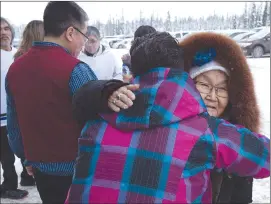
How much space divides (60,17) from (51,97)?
0.51 m

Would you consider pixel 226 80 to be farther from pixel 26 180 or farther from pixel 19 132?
pixel 26 180

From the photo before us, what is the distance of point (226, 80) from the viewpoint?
134cm

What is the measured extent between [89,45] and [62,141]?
1.95 meters

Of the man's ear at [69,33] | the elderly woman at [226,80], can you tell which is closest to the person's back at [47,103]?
the man's ear at [69,33]

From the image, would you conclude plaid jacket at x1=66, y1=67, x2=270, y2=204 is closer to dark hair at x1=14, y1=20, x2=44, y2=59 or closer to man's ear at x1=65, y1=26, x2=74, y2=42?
man's ear at x1=65, y1=26, x2=74, y2=42

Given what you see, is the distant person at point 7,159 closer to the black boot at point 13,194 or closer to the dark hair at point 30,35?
the black boot at point 13,194

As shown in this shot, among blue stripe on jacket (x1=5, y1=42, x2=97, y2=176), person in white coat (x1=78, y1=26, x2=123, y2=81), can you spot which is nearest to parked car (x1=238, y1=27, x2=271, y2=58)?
person in white coat (x1=78, y1=26, x2=123, y2=81)

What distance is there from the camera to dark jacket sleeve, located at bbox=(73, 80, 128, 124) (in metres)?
1.01

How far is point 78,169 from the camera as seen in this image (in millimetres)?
987

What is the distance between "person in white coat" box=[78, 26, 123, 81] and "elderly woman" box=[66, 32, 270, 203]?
8.02 feet

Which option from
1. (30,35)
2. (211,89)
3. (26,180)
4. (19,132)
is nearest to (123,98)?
(211,89)

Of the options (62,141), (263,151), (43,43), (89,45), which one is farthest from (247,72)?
(89,45)

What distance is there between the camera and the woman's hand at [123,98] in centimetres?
95

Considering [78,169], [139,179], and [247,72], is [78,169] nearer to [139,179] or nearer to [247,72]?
[139,179]
